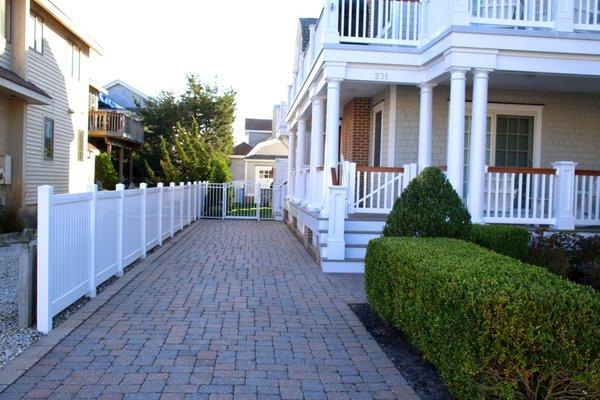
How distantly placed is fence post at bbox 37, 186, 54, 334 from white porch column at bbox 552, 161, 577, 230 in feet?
27.0

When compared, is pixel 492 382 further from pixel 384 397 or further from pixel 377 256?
pixel 377 256

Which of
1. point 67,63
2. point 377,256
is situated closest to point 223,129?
point 67,63

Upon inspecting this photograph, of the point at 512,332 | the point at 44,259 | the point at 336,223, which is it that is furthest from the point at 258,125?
the point at 512,332

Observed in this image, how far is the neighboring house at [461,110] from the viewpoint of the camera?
10000 millimetres

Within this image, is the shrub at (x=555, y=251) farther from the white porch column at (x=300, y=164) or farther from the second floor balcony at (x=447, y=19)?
the white porch column at (x=300, y=164)

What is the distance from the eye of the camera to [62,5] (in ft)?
63.5

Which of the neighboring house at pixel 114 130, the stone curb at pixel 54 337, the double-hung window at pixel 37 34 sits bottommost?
the stone curb at pixel 54 337

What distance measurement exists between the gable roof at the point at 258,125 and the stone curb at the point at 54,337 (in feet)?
178

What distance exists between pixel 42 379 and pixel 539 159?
10.7 meters

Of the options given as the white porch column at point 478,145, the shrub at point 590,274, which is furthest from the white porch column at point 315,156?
the shrub at point 590,274

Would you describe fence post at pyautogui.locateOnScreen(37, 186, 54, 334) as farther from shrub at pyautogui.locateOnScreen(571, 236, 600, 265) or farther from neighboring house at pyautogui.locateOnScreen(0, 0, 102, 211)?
neighboring house at pyautogui.locateOnScreen(0, 0, 102, 211)

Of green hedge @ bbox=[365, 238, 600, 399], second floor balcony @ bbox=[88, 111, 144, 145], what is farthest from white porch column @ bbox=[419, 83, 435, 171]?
second floor balcony @ bbox=[88, 111, 144, 145]

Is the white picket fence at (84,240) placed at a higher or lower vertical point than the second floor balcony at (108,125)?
lower

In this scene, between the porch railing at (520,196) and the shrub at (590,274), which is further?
the porch railing at (520,196)
